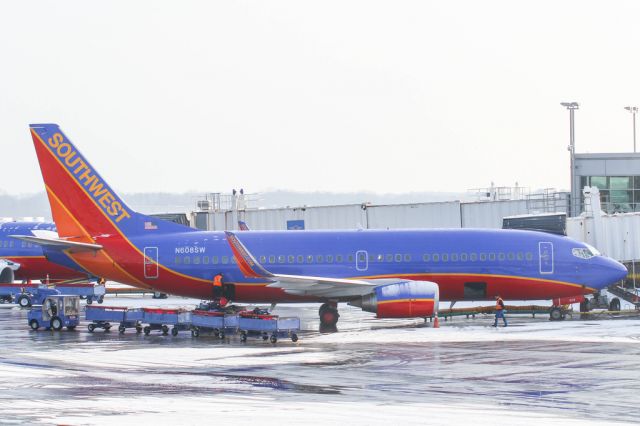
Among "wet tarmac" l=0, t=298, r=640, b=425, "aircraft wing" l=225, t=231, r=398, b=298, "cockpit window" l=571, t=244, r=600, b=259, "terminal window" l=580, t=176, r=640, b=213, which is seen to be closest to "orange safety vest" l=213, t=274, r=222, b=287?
"aircraft wing" l=225, t=231, r=398, b=298

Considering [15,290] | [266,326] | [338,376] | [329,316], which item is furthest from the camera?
[15,290]

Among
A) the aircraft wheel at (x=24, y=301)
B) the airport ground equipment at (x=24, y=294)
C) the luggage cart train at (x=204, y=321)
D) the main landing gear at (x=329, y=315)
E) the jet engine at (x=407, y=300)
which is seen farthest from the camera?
the aircraft wheel at (x=24, y=301)

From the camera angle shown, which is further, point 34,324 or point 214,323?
point 34,324

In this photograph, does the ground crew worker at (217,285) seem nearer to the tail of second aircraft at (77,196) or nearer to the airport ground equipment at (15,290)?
the tail of second aircraft at (77,196)

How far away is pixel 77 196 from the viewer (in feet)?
157

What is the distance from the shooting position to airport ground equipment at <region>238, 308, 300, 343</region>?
4012cm

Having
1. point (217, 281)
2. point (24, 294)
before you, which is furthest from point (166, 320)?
point (24, 294)

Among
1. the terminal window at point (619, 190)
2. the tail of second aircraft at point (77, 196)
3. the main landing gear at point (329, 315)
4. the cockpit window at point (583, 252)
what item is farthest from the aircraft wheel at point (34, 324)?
the terminal window at point (619, 190)

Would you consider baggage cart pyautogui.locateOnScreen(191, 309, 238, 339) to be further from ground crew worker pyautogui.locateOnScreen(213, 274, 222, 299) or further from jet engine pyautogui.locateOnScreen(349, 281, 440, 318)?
jet engine pyautogui.locateOnScreen(349, 281, 440, 318)

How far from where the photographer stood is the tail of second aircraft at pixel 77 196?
47.9 m

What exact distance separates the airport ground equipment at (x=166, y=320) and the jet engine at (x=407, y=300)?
814 centimetres

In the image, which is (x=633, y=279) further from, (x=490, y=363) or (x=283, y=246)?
(x=490, y=363)

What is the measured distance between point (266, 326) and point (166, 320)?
6.06 meters

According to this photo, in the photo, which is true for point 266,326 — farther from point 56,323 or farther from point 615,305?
point 615,305
